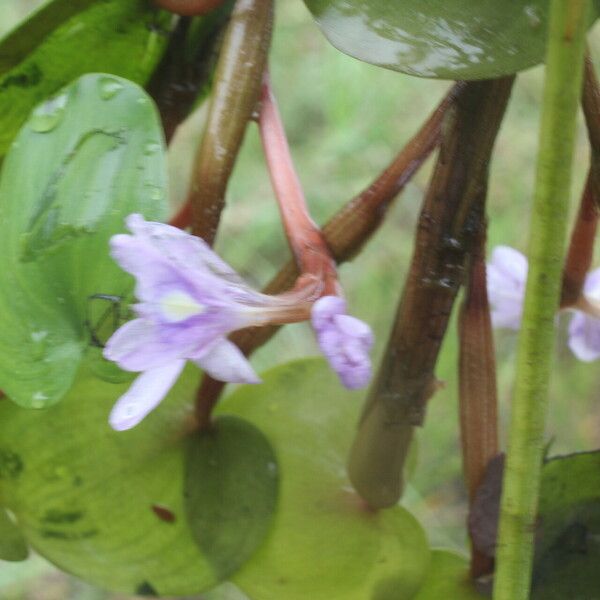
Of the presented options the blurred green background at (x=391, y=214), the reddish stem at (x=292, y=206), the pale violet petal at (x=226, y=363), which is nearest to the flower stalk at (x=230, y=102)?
the reddish stem at (x=292, y=206)

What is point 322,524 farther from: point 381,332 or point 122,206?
point 381,332

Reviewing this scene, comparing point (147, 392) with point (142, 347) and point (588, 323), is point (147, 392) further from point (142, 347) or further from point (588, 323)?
point (588, 323)

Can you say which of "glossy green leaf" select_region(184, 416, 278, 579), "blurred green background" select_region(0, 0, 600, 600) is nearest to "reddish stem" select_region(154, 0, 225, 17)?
"glossy green leaf" select_region(184, 416, 278, 579)

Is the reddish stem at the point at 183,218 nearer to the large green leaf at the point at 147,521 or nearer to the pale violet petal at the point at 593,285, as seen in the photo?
the large green leaf at the point at 147,521

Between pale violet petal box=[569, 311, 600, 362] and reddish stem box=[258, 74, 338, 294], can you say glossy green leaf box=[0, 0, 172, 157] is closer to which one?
reddish stem box=[258, 74, 338, 294]

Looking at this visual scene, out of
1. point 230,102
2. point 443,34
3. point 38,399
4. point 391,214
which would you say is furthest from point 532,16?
point 391,214
